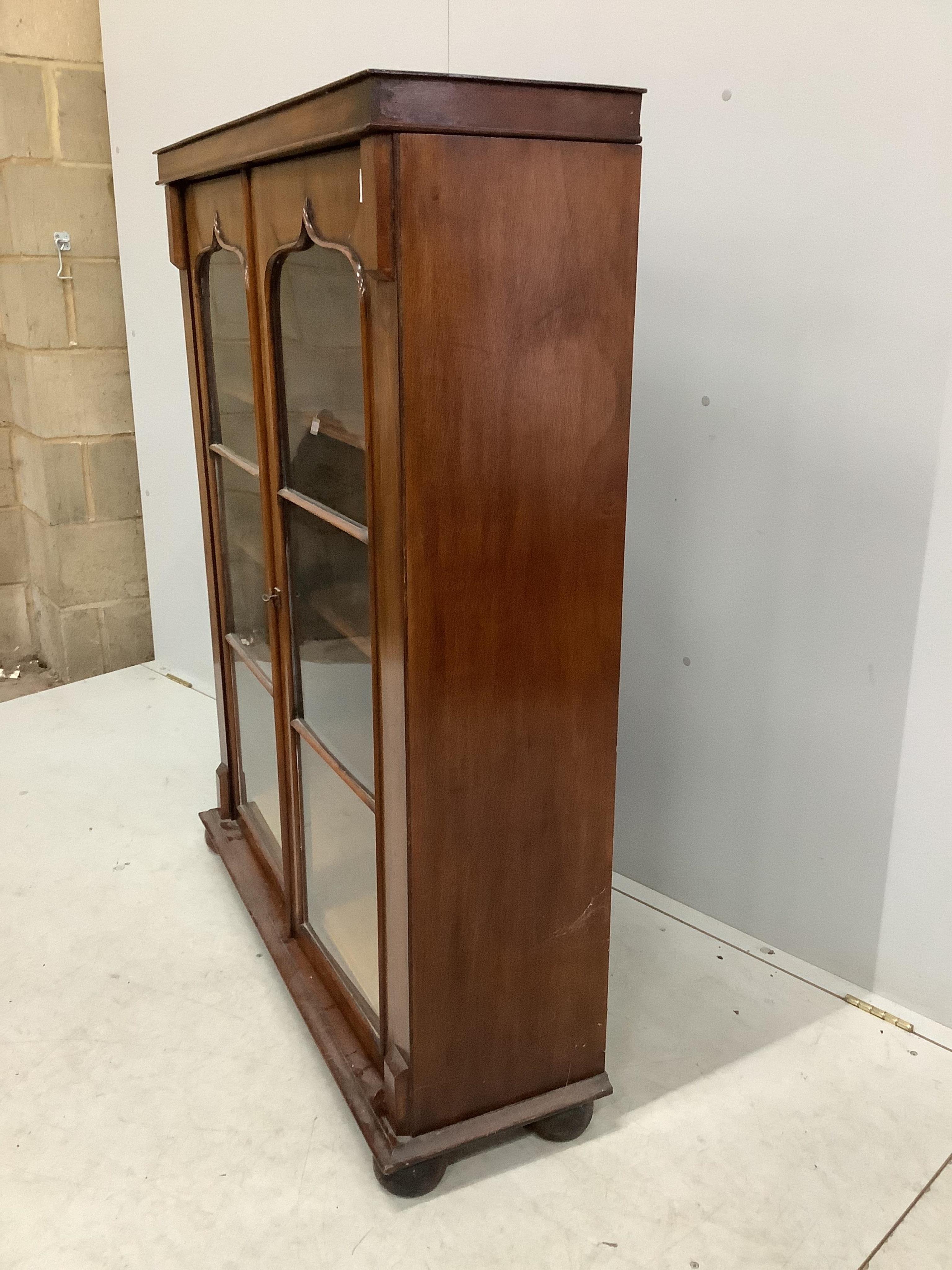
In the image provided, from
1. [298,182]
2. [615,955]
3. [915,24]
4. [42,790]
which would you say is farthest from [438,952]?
[42,790]

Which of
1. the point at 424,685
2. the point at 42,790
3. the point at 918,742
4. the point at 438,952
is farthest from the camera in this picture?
A: the point at 42,790

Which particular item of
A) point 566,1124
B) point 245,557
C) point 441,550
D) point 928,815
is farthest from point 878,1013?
point 245,557

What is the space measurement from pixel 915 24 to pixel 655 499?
796 mm

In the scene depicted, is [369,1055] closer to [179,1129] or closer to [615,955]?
[179,1129]

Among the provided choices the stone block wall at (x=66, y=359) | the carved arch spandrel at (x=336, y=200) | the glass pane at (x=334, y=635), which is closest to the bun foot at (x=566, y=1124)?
the glass pane at (x=334, y=635)

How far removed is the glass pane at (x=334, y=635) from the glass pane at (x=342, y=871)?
0.07m

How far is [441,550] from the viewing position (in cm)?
117

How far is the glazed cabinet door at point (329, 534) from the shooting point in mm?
1205

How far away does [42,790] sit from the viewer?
251cm

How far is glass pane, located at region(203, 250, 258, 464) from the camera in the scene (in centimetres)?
166

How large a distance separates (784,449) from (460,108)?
851 millimetres

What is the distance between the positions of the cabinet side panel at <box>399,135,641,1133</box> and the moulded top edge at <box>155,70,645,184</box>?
16 mm

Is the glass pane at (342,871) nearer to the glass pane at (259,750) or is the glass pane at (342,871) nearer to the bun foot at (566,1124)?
the glass pane at (259,750)

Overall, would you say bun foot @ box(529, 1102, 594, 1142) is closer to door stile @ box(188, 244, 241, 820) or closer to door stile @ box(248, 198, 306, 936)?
door stile @ box(248, 198, 306, 936)
